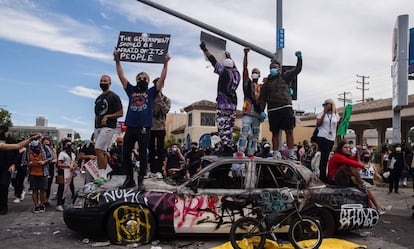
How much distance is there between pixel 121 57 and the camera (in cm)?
732

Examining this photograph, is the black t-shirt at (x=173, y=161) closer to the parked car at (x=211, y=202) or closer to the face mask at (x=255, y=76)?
the face mask at (x=255, y=76)

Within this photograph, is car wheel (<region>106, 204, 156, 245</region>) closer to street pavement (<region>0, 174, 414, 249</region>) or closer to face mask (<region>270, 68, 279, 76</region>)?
street pavement (<region>0, 174, 414, 249</region>)

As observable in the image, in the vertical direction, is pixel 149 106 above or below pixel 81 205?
above

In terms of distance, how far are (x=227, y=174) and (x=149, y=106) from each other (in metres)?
1.68

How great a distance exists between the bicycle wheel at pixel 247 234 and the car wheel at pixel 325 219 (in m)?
1.03

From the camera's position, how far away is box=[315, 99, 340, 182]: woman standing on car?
8.26 m

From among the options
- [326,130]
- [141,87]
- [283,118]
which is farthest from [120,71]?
[326,130]

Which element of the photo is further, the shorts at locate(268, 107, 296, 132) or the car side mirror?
the shorts at locate(268, 107, 296, 132)

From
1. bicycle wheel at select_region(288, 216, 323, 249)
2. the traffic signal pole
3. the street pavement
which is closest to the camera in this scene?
bicycle wheel at select_region(288, 216, 323, 249)

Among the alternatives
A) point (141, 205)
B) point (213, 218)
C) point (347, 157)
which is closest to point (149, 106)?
point (141, 205)

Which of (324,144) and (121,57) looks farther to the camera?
(324,144)

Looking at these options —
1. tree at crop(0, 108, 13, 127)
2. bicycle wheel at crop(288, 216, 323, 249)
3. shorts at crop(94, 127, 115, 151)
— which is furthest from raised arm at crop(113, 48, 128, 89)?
tree at crop(0, 108, 13, 127)

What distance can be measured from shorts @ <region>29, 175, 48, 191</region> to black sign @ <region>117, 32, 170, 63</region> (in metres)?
3.63

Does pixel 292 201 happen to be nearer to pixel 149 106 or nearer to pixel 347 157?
pixel 347 157
